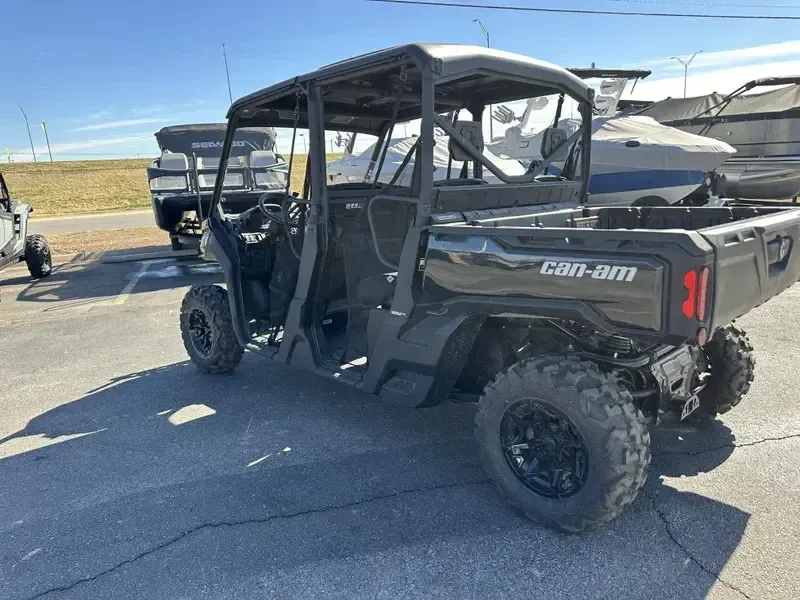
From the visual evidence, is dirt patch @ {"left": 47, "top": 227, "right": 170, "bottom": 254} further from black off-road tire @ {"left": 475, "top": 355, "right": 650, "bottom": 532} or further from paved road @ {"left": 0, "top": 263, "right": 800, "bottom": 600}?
black off-road tire @ {"left": 475, "top": 355, "right": 650, "bottom": 532}

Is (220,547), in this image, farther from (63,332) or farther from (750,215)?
(63,332)

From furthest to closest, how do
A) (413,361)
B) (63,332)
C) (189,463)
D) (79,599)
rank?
1. (63,332)
2. (189,463)
3. (413,361)
4. (79,599)

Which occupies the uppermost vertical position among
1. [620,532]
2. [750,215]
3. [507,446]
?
[750,215]

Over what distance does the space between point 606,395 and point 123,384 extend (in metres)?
4.13

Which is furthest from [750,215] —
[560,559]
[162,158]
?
[162,158]

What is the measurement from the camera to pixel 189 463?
12.1 ft

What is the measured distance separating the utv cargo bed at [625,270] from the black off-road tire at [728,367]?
595 millimetres

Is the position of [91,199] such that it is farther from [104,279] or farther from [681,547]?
[681,547]

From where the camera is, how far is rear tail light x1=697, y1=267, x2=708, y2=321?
2332 mm

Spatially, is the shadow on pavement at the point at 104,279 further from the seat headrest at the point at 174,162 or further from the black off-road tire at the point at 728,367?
the black off-road tire at the point at 728,367

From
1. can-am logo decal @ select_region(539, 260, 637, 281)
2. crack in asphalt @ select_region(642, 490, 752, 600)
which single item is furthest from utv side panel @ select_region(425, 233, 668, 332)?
crack in asphalt @ select_region(642, 490, 752, 600)

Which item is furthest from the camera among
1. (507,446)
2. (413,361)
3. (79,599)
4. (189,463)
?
(189,463)

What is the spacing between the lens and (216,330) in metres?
4.97

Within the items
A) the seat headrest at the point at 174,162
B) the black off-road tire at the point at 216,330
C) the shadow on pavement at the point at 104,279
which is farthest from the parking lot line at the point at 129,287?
the black off-road tire at the point at 216,330
